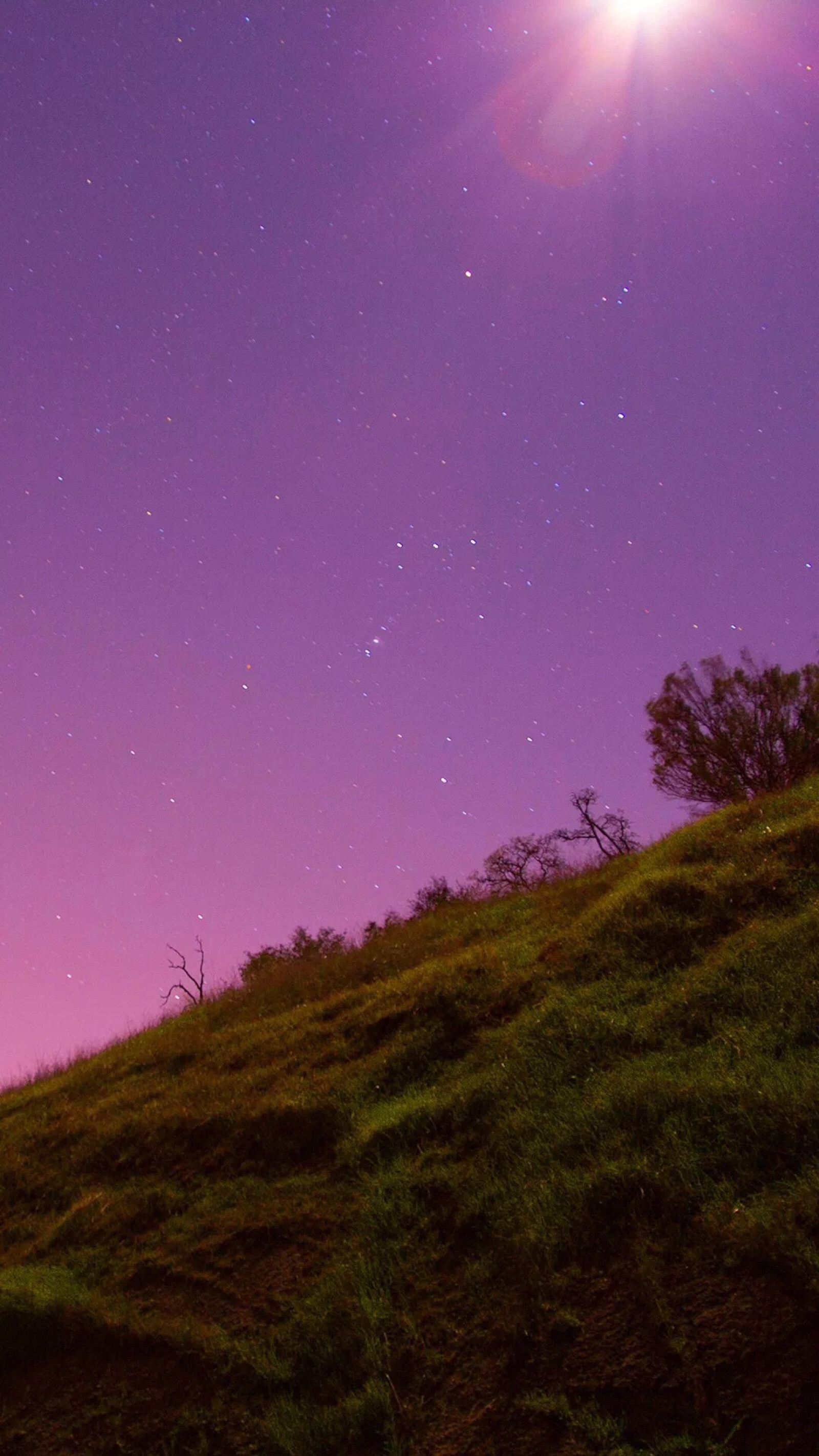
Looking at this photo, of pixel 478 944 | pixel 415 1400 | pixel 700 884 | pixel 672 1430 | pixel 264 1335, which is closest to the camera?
pixel 672 1430

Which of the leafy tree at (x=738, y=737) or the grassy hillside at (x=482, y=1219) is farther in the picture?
the leafy tree at (x=738, y=737)

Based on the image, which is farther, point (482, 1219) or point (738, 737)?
point (738, 737)

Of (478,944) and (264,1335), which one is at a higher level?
(478,944)

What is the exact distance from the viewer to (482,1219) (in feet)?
21.7

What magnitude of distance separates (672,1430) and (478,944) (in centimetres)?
872

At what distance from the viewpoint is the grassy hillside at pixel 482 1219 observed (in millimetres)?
5016

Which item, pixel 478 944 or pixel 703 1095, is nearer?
pixel 703 1095

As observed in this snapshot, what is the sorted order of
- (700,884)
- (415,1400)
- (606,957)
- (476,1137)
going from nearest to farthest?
1. (415,1400)
2. (476,1137)
3. (606,957)
4. (700,884)

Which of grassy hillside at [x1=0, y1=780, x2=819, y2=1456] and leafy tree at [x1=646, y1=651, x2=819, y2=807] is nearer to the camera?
grassy hillside at [x1=0, y1=780, x2=819, y2=1456]

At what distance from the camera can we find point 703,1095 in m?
6.64

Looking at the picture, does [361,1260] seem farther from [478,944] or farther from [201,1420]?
[478,944]

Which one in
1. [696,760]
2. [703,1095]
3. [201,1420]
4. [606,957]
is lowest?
[201,1420]

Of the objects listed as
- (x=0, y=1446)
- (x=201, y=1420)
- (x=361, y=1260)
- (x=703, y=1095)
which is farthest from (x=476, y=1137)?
(x=0, y=1446)

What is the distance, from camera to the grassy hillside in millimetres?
5016
